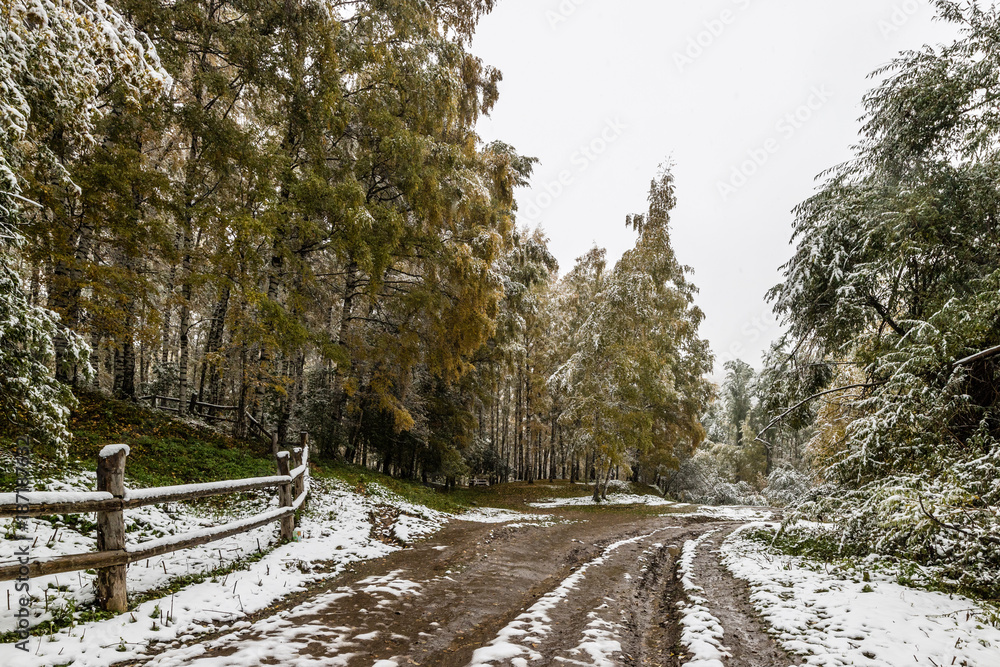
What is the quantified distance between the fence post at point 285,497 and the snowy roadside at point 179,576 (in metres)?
0.23

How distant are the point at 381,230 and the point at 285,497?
6230 millimetres

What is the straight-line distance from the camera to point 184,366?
588 inches

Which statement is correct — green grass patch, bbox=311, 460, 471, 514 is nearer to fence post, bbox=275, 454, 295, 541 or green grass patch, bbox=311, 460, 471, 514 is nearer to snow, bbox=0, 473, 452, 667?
snow, bbox=0, 473, 452, 667

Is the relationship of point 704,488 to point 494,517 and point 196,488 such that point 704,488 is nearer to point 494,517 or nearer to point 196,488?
point 494,517

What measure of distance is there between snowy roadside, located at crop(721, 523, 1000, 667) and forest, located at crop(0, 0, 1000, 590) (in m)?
0.89

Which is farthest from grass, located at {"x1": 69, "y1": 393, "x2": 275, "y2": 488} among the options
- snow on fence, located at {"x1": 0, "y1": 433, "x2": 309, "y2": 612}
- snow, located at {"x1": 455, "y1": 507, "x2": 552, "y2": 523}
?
snow, located at {"x1": 455, "y1": 507, "x2": 552, "y2": 523}

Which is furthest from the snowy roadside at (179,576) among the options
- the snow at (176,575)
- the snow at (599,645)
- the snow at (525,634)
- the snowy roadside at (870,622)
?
the snowy roadside at (870,622)

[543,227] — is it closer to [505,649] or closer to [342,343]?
[342,343]

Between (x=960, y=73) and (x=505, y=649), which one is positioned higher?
(x=960, y=73)

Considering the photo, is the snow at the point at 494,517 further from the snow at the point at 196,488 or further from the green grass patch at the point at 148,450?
the snow at the point at 196,488

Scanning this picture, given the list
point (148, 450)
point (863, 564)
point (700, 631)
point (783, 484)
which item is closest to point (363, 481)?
point (148, 450)

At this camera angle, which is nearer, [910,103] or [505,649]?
[505,649]

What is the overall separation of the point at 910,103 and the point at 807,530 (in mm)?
8715

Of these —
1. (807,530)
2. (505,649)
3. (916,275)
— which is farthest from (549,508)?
(505,649)
